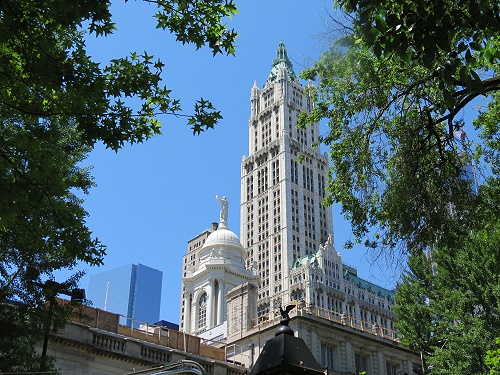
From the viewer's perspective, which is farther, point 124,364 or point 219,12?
point 124,364

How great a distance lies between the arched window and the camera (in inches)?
2746

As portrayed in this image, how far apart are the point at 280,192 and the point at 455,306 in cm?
10979

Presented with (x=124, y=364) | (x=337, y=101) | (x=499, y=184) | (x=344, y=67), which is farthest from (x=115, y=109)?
(x=124, y=364)

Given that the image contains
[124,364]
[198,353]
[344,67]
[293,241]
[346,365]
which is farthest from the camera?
[293,241]

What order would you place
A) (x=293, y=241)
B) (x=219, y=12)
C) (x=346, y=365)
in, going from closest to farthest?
(x=219, y=12), (x=346, y=365), (x=293, y=241)

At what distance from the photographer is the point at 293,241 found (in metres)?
137

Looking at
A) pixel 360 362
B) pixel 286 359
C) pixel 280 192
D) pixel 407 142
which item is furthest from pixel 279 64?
pixel 286 359

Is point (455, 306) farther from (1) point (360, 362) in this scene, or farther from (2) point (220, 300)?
(2) point (220, 300)

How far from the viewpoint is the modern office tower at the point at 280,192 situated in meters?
136

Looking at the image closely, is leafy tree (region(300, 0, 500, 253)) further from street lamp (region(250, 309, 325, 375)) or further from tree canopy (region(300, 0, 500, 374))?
street lamp (region(250, 309, 325, 375))

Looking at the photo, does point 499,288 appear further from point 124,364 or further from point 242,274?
point 242,274

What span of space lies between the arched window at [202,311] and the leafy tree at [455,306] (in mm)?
38068

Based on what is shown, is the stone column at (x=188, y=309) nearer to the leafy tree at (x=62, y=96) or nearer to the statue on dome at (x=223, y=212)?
the statue on dome at (x=223, y=212)

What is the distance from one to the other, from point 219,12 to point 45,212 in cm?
602
